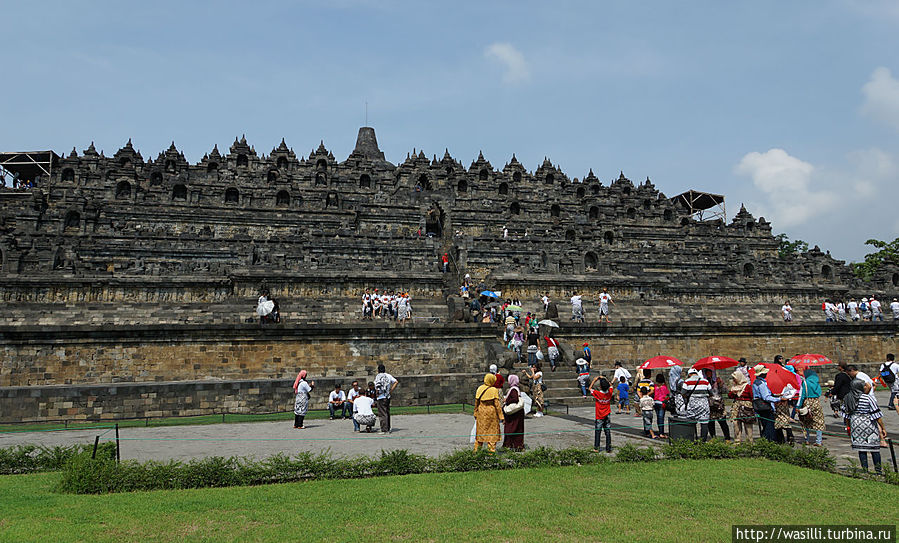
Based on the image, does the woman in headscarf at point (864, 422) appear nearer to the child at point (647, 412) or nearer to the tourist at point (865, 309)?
the child at point (647, 412)

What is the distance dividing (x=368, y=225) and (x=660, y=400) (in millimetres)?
28020

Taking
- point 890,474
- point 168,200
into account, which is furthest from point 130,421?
point 168,200

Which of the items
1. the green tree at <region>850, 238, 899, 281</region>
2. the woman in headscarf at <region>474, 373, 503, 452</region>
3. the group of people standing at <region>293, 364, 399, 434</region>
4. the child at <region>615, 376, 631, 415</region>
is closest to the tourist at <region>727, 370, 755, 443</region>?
the woman in headscarf at <region>474, 373, 503, 452</region>

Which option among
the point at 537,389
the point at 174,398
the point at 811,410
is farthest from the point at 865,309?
the point at 174,398

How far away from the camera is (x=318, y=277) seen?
2342 centimetres

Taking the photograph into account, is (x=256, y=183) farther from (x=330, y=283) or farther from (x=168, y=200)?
(x=330, y=283)

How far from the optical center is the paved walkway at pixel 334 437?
988cm

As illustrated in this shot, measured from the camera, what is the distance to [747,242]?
42375 millimetres

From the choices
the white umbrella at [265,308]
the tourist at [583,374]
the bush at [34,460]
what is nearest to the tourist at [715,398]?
the tourist at [583,374]

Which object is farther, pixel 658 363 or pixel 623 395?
pixel 623 395

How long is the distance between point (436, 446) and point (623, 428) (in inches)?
177

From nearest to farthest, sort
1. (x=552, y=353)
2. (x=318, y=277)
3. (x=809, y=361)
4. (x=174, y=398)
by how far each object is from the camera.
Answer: (x=809, y=361), (x=174, y=398), (x=552, y=353), (x=318, y=277)

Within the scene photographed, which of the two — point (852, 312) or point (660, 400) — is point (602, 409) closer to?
point (660, 400)

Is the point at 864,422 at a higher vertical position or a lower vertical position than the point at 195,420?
higher
